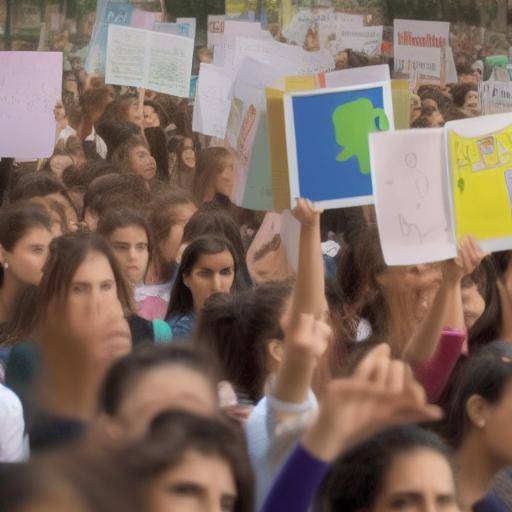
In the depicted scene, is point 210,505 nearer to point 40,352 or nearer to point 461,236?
point 40,352

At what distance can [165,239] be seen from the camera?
264 inches

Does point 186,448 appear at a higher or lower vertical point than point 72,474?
lower

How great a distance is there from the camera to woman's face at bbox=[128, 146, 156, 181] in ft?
28.8

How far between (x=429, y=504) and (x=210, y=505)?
67cm

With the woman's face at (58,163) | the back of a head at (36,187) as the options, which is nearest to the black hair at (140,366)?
the back of a head at (36,187)

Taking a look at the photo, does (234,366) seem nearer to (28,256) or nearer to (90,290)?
(90,290)

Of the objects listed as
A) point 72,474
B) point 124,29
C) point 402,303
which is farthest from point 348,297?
point 124,29

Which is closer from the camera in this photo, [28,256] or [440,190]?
[440,190]

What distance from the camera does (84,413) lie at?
127 inches

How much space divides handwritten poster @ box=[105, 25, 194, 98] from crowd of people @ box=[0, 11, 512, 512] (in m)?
1.76

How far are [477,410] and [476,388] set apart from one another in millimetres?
64

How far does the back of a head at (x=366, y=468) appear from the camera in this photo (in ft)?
9.59

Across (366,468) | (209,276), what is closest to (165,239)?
(209,276)

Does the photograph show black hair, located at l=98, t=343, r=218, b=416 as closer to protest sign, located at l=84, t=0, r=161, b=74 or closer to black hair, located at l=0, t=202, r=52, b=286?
black hair, located at l=0, t=202, r=52, b=286
